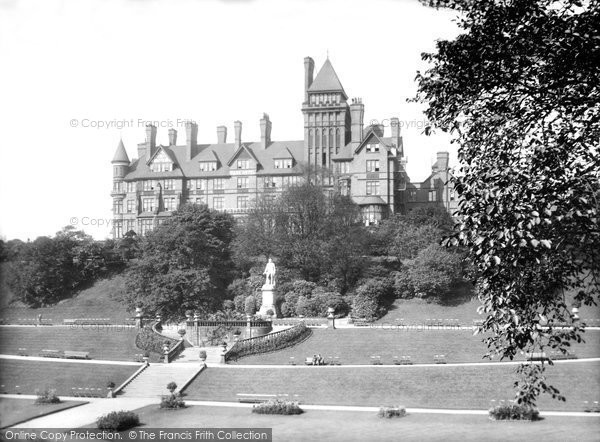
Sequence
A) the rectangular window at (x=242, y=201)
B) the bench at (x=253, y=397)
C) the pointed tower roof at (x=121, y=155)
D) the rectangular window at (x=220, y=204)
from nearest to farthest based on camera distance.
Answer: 1. the bench at (x=253, y=397)
2. the rectangular window at (x=242, y=201)
3. the rectangular window at (x=220, y=204)
4. the pointed tower roof at (x=121, y=155)

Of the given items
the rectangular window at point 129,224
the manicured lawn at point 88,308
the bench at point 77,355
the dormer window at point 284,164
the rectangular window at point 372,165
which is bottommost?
the bench at point 77,355

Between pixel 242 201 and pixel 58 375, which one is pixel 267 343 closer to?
pixel 58 375

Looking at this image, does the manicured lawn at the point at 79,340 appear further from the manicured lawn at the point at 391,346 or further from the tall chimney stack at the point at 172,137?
the tall chimney stack at the point at 172,137

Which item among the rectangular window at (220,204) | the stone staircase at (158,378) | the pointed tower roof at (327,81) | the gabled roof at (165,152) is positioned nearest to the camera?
the stone staircase at (158,378)

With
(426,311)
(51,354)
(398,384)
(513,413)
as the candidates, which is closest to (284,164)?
(426,311)

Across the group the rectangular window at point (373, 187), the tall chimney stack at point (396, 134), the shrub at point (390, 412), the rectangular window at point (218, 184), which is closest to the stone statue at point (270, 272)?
the shrub at point (390, 412)

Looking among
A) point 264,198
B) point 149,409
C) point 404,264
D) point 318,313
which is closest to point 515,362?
point 149,409

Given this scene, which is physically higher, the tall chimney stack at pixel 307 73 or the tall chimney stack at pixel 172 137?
the tall chimney stack at pixel 307 73

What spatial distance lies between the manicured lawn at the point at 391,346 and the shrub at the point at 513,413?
1104 centimetres

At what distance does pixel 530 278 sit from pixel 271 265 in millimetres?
45719

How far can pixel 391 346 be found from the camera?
143ft

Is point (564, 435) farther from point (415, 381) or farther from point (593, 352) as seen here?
point (593, 352)

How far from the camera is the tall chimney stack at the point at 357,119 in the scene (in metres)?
90.8

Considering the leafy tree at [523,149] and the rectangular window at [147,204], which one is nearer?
the leafy tree at [523,149]
